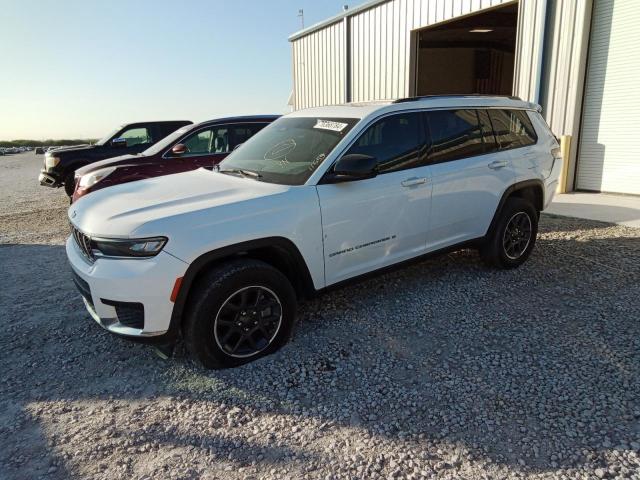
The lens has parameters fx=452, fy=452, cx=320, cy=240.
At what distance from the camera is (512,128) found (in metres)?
4.82

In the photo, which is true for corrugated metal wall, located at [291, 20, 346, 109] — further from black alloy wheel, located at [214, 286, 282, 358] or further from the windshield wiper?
black alloy wheel, located at [214, 286, 282, 358]

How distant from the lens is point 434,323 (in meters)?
3.78

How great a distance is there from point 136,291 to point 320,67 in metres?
→ 14.3

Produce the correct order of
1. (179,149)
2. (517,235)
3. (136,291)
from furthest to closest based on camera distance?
(179,149)
(517,235)
(136,291)

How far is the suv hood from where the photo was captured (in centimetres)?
291

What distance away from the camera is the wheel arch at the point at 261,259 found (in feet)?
9.41

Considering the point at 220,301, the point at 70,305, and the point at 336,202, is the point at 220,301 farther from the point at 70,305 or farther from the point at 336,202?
the point at 70,305

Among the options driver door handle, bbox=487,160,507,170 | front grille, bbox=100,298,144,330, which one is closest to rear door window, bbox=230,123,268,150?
driver door handle, bbox=487,160,507,170

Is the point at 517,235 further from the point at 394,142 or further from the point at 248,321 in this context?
the point at 248,321

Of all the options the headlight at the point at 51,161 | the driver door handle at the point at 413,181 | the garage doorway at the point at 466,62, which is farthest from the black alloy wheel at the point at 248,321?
the garage doorway at the point at 466,62

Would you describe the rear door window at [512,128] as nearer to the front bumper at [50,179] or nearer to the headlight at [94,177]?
the headlight at [94,177]

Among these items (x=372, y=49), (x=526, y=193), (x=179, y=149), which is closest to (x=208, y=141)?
(x=179, y=149)

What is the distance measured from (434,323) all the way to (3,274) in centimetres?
498

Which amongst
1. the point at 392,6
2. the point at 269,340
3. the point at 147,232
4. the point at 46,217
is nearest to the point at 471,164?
the point at 269,340
